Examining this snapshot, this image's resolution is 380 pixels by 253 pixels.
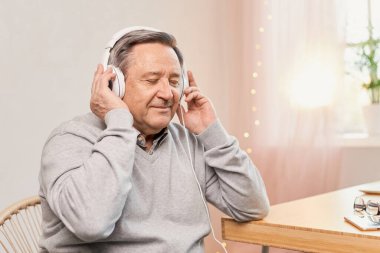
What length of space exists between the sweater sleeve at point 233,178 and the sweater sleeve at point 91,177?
0.82ft

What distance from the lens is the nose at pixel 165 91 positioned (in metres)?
1.30

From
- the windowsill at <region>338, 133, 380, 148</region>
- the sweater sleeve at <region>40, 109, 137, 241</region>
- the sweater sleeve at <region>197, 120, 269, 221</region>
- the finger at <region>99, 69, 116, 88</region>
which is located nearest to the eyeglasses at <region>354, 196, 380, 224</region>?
the sweater sleeve at <region>197, 120, 269, 221</region>

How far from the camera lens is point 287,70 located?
2846 millimetres

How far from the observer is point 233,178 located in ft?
4.41

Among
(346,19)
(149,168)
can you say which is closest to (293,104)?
(346,19)

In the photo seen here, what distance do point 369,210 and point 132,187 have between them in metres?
0.52

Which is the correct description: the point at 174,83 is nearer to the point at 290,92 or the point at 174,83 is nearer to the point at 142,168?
the point at 142,168

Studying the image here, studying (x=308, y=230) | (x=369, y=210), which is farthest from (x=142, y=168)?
(x=369, y=210)

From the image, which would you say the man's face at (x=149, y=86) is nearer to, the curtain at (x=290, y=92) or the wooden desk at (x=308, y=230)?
the wooden desk at (x=308, y=230)

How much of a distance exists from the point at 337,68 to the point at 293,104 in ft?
0.92

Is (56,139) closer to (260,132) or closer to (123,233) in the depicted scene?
(123,233)

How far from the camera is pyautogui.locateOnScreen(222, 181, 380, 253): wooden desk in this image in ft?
3.57

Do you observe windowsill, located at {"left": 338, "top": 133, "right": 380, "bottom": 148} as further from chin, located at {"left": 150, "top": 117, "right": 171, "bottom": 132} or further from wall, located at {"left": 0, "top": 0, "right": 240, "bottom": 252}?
chin, located at {"left": 150, "top": 117, "right": 171, "bottom": 132}

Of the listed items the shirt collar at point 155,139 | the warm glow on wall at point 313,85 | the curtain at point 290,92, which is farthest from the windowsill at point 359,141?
the shirt collar at point 155,139
